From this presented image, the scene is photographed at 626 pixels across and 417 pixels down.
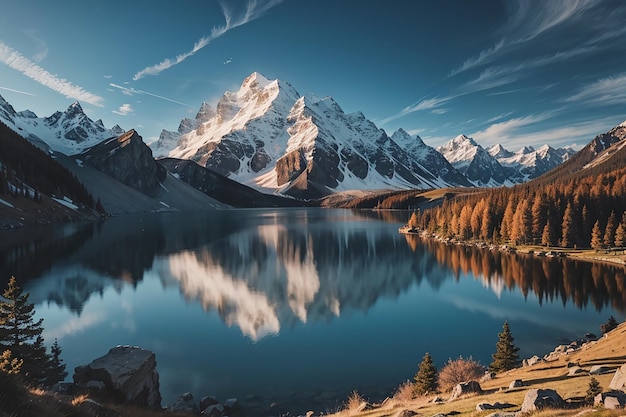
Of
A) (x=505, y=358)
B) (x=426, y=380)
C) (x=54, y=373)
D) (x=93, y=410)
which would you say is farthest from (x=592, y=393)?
(x=54, y=373)

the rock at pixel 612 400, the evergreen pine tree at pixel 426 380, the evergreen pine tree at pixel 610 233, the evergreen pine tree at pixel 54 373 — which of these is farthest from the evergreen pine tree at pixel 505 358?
the evergreen pine tree at pixel 610 233

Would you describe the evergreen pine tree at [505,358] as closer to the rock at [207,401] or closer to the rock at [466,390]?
the rock at [466,390]

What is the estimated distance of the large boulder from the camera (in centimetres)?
1948

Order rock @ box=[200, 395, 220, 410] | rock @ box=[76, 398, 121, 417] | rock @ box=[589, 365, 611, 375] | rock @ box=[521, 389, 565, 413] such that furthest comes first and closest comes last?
rock @ box=[200, 395, 220, 410] < rock @ box=[589, 365, 611, 375] < rock @ box=[76, 398, 121, 417] < rock @ box=[521, 389, 565, 413]

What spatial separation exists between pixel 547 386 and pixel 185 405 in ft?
65.9

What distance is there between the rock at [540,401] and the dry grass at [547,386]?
832mm

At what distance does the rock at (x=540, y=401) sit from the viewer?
1269 centimetres

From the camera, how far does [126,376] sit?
19969 mm

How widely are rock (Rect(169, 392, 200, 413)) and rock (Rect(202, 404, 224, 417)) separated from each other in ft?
2.36

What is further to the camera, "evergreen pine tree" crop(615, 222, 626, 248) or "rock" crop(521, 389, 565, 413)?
"evergreen pine tree" crop(615, 222, 626, 248)

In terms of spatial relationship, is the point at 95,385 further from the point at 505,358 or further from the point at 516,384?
the point at 505,358

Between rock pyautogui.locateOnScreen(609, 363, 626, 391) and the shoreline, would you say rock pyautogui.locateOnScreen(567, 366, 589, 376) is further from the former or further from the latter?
the shoreline

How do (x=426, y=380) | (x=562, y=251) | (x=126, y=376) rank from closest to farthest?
(x=126, y=376)
(x=426, y=380)
(x=562, y=251)

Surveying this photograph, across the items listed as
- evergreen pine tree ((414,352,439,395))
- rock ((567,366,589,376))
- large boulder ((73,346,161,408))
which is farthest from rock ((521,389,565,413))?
large boulder ((73,346,161,408))
